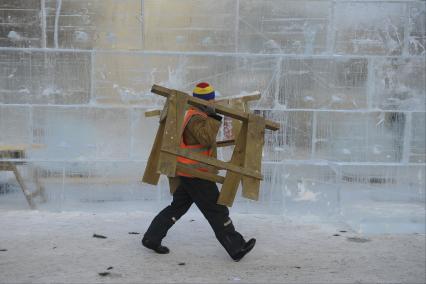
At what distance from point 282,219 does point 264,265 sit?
4.92ft

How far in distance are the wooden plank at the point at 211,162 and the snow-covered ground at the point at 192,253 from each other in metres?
0.81

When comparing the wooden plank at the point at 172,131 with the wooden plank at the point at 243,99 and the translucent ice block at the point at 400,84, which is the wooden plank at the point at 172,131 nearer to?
the wooden plank at the point at 243,99

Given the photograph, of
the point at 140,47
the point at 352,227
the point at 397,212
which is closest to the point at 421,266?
the point at 352,227

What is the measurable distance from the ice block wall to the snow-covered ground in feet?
1.38

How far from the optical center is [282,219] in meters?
5.93

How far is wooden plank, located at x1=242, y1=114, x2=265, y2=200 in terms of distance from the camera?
4.10 m

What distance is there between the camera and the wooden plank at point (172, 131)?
13.0 ft

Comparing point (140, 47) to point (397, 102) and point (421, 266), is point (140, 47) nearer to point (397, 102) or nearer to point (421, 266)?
point (397, 102)

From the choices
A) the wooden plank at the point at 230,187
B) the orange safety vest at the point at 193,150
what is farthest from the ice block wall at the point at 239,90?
the wooden plank at the point at 230,187

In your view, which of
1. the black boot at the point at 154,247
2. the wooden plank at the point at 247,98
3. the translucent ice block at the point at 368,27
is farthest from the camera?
the translucent ice block at the point at 368,27

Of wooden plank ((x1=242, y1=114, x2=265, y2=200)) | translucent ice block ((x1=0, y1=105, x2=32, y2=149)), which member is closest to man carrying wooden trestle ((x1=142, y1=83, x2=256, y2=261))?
wooden plank ((x1=242, y1=114, x2=265, y2=200))

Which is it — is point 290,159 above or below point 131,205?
above

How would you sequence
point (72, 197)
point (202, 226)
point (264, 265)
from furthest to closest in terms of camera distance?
point (72, 197) < point (202, 226) < point (264, 265)

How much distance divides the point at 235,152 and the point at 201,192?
17.2 inches
